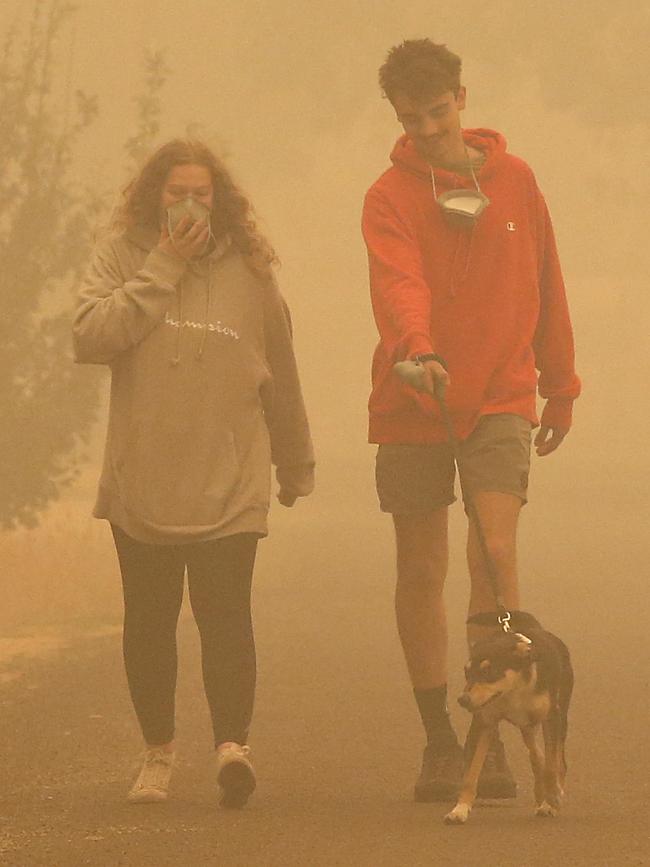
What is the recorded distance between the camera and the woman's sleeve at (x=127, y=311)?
7008 mm

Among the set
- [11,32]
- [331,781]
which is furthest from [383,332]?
[11,32]

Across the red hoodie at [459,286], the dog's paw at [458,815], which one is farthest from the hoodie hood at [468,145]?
the dog's paw at [458,815]

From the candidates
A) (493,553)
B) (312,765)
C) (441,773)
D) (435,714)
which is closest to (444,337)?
(493,553)

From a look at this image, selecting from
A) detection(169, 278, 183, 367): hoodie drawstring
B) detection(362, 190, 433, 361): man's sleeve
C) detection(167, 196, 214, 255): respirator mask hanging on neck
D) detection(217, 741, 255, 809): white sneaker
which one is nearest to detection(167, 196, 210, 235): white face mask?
detection(167, 196, 214, 255): respirator mask hanging on neck

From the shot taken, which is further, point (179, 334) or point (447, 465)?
point (447, 465)

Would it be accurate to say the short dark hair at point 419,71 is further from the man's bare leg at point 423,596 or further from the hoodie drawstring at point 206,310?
the man's bare leg at point 423,596

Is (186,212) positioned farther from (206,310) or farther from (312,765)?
(312,765)

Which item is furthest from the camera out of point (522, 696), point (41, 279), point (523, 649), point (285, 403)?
point (41, 279)

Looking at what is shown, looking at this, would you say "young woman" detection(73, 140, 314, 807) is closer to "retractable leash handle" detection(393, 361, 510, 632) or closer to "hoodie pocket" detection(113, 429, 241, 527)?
"hoodie pocket" detection(113, 429, 241, 527)

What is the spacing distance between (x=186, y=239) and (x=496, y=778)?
183 cm

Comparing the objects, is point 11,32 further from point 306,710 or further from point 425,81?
point 425,81

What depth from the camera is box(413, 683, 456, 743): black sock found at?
289 inches

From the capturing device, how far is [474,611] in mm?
7250

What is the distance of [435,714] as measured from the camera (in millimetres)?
7398
